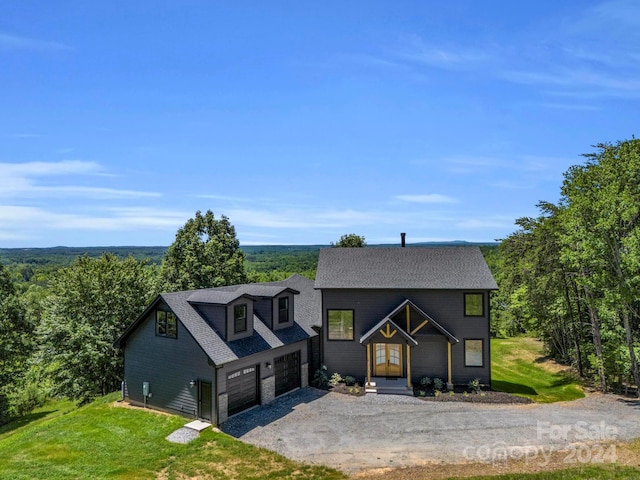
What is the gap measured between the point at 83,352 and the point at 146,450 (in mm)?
11637

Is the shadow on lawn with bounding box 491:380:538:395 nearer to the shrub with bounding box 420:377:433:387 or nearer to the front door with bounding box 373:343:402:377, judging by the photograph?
the shrub with bounding box 420:377:433:387

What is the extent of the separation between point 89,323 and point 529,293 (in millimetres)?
27917

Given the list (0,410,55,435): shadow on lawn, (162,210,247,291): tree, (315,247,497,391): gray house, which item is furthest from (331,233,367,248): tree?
(0,410,55,435): shadow on lawn

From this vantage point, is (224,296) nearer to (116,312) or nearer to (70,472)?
(70,472)

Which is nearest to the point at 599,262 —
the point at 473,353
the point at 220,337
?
the point at 473,353

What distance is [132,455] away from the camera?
13.4 m

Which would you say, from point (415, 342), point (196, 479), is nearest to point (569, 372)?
point (415, 342)

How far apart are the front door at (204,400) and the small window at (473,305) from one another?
13.3 m

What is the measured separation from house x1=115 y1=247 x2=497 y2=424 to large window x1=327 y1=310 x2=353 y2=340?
54mm

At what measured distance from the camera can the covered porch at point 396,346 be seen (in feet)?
66.9

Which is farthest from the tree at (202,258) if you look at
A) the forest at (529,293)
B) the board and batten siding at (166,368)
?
the board and batten siding at (166,368)

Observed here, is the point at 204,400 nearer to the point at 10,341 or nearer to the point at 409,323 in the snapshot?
the point at 409,323

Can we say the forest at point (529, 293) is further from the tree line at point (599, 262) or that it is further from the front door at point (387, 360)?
the front door at point (387, 360)

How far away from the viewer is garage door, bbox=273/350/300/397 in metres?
19.3
